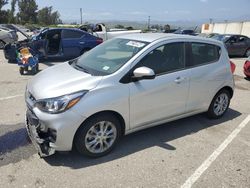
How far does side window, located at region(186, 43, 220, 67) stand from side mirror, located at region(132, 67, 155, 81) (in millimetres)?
1063

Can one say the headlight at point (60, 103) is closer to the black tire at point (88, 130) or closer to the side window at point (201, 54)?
the black tire at point (88, 130)

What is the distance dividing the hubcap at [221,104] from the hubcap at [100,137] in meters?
2.43

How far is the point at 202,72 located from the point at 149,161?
1911 mm

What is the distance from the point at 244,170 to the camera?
376 cm

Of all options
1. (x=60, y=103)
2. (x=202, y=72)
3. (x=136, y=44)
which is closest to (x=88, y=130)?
(x=60, y=103)

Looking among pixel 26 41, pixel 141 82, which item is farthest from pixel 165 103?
pixel 26 41

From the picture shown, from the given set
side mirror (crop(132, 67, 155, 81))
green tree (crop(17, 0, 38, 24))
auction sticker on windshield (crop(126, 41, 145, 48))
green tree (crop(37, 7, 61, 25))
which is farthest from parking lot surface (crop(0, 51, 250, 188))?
green tree (crop(37, 7, 61, 25))

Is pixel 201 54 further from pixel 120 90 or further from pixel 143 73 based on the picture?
pixel 120 90

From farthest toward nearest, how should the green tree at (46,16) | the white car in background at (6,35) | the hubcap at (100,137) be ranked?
the green tree at (46,16) < the white car in background at (6,35) < the hubcap at (100,137)

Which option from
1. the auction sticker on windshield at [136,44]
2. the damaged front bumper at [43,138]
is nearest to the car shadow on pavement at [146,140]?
the damaged front bumper at [43,138]

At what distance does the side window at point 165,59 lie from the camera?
4.21 metres

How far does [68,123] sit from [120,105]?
2.48ft

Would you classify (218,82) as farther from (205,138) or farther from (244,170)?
(244,170)

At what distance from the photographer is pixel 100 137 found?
386 centimetres
